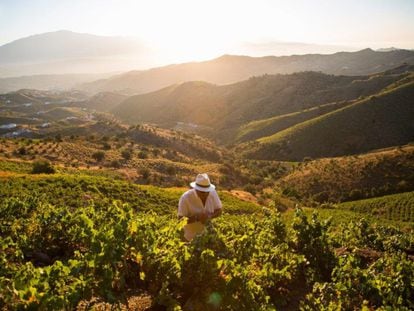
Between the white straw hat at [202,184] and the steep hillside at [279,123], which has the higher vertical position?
the white straw hat at [202,184]

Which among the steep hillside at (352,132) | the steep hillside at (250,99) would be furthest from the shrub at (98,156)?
the steep hillside at (250,99)

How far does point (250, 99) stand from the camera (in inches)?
6467

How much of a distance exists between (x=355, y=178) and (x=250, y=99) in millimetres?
107353

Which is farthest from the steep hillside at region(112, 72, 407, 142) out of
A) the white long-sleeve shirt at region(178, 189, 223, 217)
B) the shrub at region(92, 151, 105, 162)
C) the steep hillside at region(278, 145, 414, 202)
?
A: the white long-sleeve shirt at region(178, 189, 223, 217)

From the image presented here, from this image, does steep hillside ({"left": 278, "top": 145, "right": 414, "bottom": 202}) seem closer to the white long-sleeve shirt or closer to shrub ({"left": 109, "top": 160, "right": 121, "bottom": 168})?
shrub ({"left": 109, "top": 160, "right": 121, "bottom": 168})

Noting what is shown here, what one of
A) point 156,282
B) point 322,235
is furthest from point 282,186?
point 156,282

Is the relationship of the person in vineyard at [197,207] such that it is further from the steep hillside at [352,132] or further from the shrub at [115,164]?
the steep hillside at [352,132]

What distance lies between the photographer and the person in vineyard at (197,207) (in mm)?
8078

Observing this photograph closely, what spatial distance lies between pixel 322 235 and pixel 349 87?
144 metres

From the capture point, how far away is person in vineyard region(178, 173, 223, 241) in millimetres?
8078

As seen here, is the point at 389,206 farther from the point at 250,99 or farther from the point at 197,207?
the point at 250,99

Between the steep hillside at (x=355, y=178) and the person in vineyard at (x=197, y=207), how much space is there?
2012 inches

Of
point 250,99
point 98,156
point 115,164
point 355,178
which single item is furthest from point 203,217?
point 250,99

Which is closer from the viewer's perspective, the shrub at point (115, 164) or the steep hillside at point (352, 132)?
the shrub at point (115, 164)
